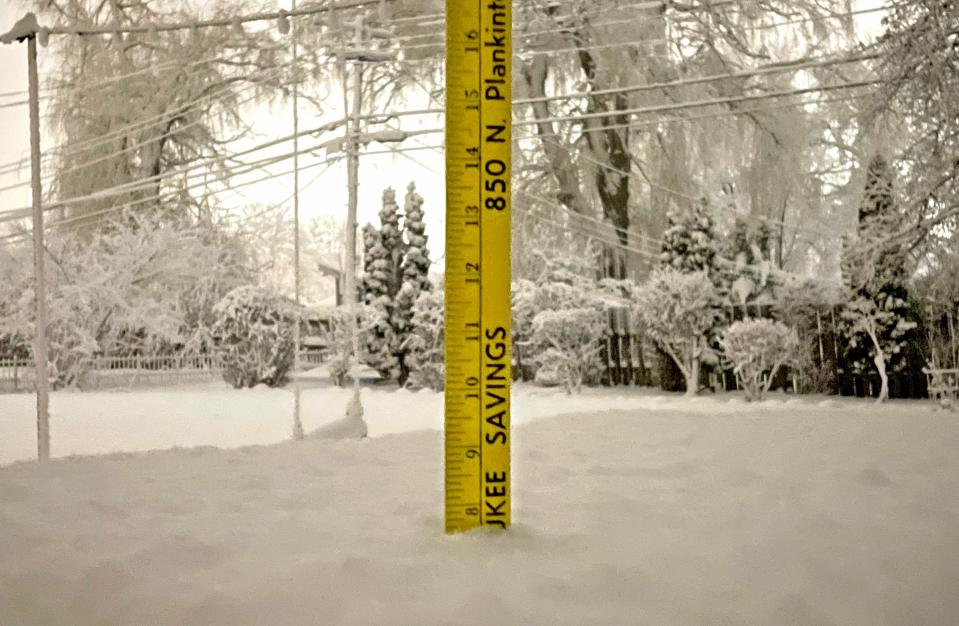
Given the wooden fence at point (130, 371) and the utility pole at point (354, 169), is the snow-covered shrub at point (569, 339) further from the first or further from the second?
the wooden fence at point (130, 371)

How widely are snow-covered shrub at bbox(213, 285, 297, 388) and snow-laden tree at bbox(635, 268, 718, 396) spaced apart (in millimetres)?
6333

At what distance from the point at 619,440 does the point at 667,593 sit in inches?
146

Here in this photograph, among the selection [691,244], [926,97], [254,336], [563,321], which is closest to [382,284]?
[254,336]

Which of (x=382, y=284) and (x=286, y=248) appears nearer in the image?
(x=382, y=284)

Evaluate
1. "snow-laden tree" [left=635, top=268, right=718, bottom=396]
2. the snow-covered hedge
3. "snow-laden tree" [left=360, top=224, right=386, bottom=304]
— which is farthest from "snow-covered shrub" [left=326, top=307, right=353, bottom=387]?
"snow-laden tree" [left=635, top=268, right=718, bottom=396]

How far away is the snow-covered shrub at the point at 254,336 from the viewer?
13688mm

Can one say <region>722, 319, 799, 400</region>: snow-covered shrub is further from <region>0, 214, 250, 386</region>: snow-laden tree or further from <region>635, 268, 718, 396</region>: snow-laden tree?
<region>0, 214, 250, 386</region>: snow-laden tree

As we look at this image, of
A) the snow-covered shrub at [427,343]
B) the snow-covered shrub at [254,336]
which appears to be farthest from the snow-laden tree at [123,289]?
the snow-covered shrub at [427,343]

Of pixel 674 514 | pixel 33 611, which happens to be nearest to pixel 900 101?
pixel 674 514

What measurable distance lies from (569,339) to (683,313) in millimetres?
1840

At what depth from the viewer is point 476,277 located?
9.09ft

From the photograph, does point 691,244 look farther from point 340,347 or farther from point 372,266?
point 340,347

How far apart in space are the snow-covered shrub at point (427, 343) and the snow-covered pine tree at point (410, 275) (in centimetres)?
43

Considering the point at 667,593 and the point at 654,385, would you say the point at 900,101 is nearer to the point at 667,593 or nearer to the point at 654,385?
the point at 667,593
